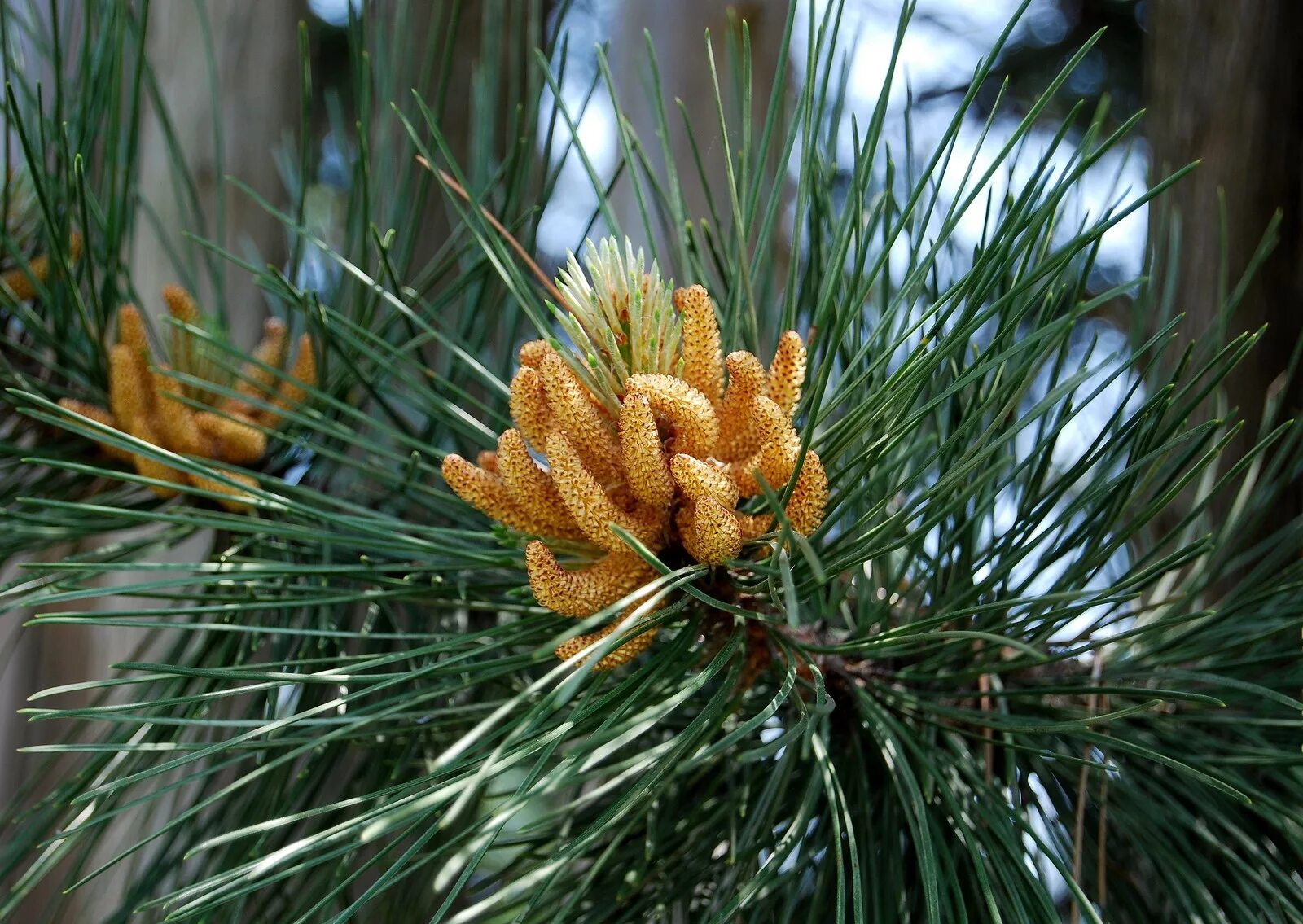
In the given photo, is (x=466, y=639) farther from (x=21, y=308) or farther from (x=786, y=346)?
(x=21, y=308)

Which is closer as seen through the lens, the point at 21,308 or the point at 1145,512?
the point at 1145,512

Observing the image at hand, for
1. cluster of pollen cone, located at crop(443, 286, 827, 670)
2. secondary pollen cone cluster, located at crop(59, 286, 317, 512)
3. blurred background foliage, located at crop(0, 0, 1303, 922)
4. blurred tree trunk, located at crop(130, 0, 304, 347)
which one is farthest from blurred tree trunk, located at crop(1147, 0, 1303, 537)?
blurred tree trunk, located at crop(130, 0, 304, 347)

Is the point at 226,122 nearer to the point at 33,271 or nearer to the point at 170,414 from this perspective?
the point at 33,271

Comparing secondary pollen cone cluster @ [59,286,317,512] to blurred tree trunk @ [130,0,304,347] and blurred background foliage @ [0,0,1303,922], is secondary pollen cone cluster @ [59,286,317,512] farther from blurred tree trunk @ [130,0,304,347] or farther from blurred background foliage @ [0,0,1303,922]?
blurred tree trunk @ [130,0,304,347]

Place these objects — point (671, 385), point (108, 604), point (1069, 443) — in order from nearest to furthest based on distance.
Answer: point (671, 385) < point (1069, 443) < point (108, 604)

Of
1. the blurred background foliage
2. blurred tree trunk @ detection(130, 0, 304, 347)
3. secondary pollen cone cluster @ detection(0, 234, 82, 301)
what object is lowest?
the blurred background foliage

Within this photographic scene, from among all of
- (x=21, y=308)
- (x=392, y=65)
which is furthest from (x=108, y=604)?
(x=392, y=65)

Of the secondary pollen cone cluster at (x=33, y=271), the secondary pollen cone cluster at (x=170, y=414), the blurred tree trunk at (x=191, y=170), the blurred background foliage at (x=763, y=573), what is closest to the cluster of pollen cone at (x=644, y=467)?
the blurred background foliage at (x=763, y=573)
